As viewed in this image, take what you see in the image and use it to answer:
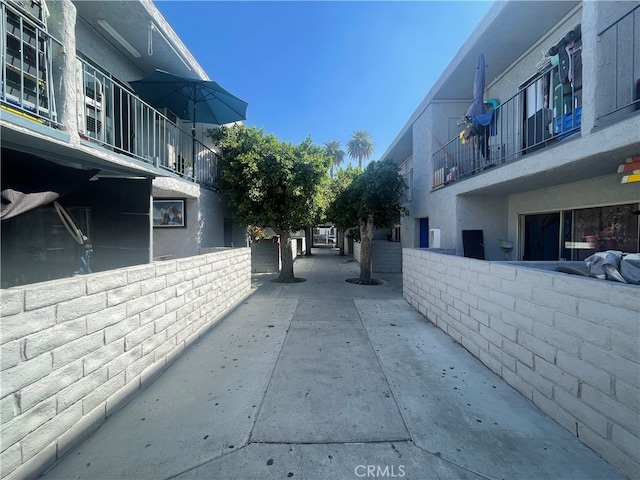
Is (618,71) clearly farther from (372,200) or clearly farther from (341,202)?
(341,202)

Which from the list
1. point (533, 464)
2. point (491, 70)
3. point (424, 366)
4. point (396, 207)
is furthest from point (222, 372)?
point (491, 70)

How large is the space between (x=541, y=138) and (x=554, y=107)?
660mm

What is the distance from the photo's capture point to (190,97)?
6.27m

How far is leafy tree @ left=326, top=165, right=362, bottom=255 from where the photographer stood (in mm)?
9688

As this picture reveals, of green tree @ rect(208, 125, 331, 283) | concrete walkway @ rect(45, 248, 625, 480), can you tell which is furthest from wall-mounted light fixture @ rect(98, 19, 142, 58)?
concrete walkway @ rect(45, 248, 625, 480)

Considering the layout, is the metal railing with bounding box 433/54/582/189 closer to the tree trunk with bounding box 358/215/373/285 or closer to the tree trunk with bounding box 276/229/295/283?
the tree trunk with bounding box 358/215/373/285

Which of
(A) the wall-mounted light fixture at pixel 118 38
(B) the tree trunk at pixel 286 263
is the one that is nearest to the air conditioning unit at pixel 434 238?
(B) the tree trunk at pixel 286 263

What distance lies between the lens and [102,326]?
2508mm

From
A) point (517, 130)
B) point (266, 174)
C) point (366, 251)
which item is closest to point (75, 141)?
point (266, 174)

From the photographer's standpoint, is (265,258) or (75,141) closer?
(75,141)

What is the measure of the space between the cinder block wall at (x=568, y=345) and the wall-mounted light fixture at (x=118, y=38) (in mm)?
7466

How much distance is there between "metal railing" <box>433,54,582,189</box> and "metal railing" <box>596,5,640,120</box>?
0.39 meters

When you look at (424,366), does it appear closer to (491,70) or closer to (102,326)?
Result: (102,326)

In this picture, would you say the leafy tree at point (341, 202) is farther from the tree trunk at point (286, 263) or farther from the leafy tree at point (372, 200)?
the tree trunk at point (286, 263)
